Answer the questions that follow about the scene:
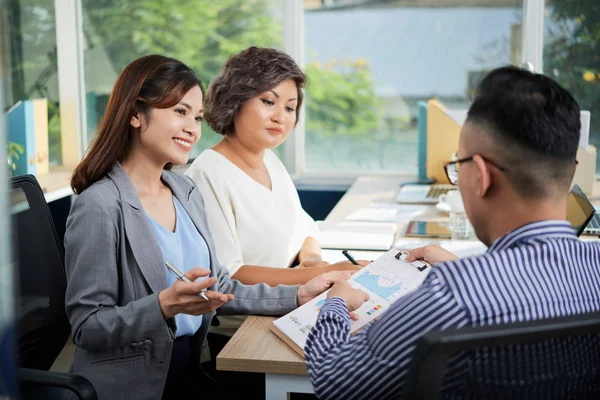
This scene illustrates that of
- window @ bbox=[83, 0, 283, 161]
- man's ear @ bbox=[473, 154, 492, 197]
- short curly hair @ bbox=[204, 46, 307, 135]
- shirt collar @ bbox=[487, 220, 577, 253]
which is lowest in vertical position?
shirt collar @ bbox=[487, 220, 577, 253]

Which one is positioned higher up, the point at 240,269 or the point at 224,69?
the point at 224,69

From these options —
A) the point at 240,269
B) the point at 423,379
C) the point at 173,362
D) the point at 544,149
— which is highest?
the point at 544,149

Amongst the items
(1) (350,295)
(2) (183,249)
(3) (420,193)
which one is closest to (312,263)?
(2) (183,249)

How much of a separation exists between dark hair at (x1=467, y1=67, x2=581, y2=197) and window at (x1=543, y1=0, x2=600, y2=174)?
2961 mm

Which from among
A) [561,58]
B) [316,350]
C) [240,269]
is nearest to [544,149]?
[316,350]

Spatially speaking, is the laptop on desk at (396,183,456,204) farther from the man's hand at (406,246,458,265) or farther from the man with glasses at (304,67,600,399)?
the man with glasses at (304,67,600,399)

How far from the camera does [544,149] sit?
1.08m

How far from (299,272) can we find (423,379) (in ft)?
3.44

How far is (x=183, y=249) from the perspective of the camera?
185cm

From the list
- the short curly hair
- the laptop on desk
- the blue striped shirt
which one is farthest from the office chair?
the laptop on desk

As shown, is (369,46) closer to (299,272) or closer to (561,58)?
(561,58)

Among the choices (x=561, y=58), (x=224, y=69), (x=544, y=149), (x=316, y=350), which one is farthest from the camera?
(x=561, y=58)

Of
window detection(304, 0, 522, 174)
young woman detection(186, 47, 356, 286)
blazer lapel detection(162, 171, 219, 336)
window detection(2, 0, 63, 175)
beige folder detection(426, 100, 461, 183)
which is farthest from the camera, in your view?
window detection(304, 0, 522, 174)

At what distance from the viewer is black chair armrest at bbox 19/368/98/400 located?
4.78 feet
